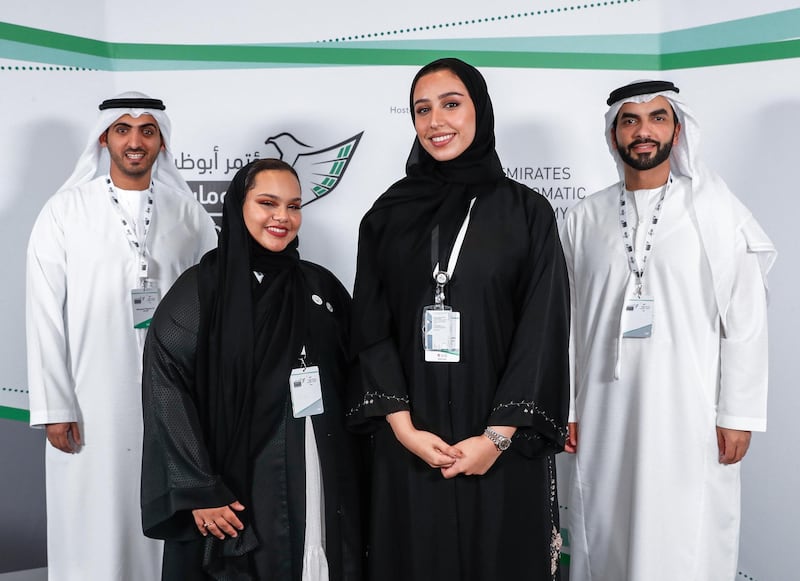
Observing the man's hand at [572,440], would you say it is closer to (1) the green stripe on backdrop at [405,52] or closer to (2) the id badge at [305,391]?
(2) the id badge at [305,391]

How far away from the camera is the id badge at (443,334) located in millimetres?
2152

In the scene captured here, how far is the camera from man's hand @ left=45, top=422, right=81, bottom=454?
2902mm

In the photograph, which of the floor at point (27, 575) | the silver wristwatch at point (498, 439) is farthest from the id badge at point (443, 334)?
the floor at point (27, 575)

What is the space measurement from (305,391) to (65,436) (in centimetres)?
124

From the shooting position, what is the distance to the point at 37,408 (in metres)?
2.87

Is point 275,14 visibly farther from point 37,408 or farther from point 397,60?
point 37,408

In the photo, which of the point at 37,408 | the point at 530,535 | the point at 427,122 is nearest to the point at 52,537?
the point at 37,408

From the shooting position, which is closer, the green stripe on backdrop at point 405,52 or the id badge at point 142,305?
the id badge at point 142,305

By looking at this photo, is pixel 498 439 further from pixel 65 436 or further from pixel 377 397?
pixel 65 436

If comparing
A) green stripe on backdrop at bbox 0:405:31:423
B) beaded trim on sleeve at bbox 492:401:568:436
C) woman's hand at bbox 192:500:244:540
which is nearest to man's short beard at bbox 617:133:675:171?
beaded trim on sleeve at bbox 492:401:568:436

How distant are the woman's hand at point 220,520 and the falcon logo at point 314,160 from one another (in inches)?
71.8

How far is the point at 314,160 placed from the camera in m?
3.63

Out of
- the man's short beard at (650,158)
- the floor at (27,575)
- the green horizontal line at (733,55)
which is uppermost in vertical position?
the green horizontal line at (733,55)

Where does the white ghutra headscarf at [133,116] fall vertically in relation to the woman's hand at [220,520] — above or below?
above
